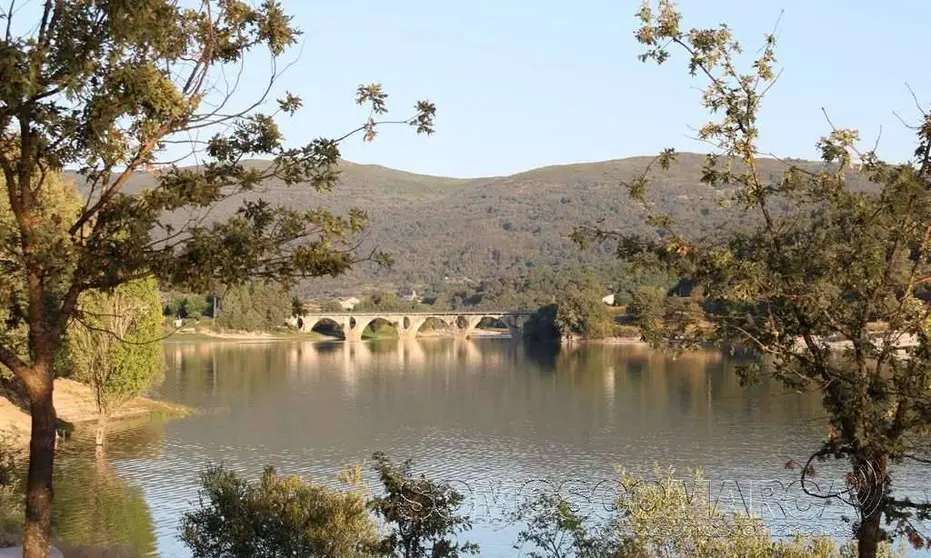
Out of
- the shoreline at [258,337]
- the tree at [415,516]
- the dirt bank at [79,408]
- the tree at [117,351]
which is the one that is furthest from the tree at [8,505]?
the shoreline at [258,337]

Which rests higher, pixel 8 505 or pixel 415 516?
pixel 415 516

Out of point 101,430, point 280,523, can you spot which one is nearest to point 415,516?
point 280,523

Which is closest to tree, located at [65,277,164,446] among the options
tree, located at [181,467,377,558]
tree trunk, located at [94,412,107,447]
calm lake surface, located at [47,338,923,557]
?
tree trunk, located at [94,412,107,447]

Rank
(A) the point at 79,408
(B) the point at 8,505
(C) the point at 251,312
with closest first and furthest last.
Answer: (B) the point at 8,505, (A) the point at 79,408, (C) the point at 251,312

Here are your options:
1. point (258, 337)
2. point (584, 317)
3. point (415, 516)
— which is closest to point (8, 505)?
point (415, 516)

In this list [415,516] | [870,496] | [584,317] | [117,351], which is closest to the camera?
[870,496]

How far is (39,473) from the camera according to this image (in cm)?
637

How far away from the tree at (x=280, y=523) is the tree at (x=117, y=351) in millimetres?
14722

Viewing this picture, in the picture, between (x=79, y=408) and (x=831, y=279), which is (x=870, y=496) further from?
(x=79, y=408)

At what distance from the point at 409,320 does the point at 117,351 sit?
8443 centimetres

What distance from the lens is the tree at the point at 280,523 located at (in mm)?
11453

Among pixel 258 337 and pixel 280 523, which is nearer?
pixel 280 523

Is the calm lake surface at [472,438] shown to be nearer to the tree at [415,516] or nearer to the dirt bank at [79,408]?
the dirt bank at [79,408]

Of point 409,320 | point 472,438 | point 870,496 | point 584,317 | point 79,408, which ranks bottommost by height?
point 472,438
